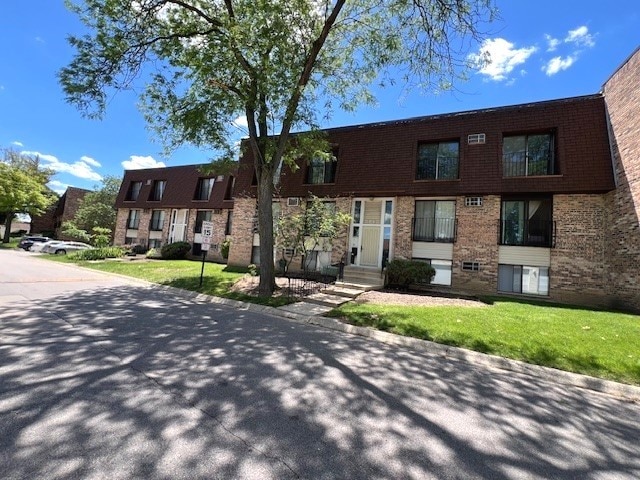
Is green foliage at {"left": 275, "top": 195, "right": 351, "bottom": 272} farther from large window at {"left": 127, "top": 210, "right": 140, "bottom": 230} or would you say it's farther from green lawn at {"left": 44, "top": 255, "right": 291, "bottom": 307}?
large window at {"left": 127, "top": 210, "right": 140, "bottom": 230}

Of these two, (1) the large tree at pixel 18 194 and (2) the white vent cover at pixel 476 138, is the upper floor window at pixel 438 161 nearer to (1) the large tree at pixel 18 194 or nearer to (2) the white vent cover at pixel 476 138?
(2) the white vent cover at pixel 476 138

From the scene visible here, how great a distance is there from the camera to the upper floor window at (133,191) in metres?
31.2

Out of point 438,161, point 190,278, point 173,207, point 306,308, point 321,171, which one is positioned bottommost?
point 306,308

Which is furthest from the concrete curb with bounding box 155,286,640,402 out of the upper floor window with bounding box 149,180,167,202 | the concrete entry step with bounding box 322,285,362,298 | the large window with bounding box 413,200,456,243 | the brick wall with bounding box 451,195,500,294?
the upper floor window with bounding box 149,180,167,202

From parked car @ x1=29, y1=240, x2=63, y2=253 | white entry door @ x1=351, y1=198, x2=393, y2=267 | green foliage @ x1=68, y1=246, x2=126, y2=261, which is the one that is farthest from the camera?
parked car @ x1=29, y1=240, x2=63, y2=253

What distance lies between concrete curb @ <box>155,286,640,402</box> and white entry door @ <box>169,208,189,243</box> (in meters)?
20.6

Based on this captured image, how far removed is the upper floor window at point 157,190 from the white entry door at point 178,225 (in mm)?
2945

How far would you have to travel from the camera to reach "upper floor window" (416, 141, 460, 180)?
1477 centimetres

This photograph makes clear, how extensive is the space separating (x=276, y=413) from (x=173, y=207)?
27.3 meters

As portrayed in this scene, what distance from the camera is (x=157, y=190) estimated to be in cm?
3036

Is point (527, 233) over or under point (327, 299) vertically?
over

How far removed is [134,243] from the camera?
99.3 feet

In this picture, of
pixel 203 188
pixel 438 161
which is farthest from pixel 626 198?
pixel 203 188

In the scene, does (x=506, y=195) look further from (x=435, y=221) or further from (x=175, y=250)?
(x=175, y=250)
